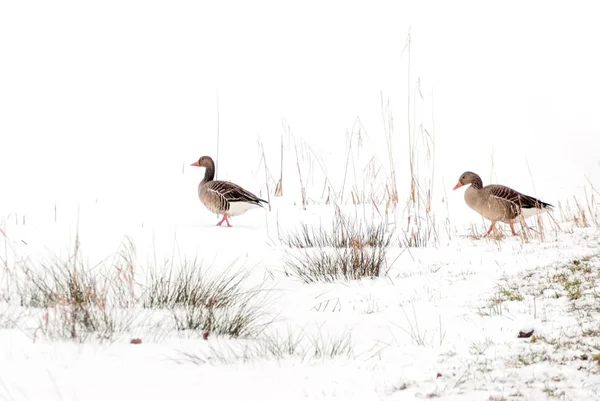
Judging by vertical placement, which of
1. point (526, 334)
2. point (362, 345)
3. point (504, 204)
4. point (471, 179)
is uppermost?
point (471, 179)

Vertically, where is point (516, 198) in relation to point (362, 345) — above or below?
above

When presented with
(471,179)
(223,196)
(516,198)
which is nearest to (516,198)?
(516,198)

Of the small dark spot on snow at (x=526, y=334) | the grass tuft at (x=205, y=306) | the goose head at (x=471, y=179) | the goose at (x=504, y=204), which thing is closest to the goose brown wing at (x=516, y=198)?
the goose at (x=504, y=204)

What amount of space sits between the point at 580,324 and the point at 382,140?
44.8ft

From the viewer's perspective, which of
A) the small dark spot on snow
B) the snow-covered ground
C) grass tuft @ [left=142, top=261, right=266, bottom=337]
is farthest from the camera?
grass tuft @ [left=142, top=261, right=266, bottom=337]

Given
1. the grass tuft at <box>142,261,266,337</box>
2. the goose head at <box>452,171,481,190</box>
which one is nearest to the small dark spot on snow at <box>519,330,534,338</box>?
the grass tuft at <box>142,261,266,337</box>

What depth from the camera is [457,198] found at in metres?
12.4

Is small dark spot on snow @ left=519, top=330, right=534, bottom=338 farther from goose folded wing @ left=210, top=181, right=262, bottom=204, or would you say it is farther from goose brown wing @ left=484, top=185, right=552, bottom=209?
goose folded wing @ left=210, top=181, right=262, bottom=204

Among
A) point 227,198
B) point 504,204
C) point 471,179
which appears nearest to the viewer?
point 227,198

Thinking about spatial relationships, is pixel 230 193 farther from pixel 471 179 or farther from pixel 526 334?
pixel 526 334

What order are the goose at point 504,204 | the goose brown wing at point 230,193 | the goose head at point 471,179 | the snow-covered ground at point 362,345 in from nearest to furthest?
the snow-covered ground at point 362,345 → the goose brown wing at point 230,193 → the goose at point 504,204 → the goose head at point 471,179

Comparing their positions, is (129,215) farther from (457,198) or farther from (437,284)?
(457,198)

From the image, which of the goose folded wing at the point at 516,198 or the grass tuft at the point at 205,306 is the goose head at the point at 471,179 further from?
the grass tuft at the point at 205,306

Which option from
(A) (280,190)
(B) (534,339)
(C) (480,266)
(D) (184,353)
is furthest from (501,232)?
(D) (184,353)
